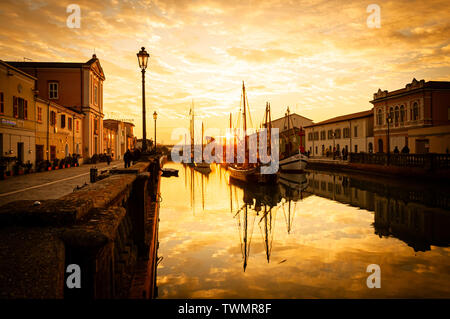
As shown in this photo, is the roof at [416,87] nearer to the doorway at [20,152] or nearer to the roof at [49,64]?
the roof at [49,64]

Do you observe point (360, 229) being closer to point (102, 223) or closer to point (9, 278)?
point (102, 223)

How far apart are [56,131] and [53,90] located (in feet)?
41.6

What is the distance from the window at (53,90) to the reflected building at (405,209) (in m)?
35.4

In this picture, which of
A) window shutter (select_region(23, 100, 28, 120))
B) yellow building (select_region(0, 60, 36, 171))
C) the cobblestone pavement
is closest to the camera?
the cobblestone pavement

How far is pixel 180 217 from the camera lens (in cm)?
1569

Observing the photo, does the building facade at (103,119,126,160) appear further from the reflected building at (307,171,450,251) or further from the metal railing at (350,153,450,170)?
the reflected building at (307,171,450,251)

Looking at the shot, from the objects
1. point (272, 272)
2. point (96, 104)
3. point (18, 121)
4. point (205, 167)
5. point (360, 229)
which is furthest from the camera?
point (205, 167)

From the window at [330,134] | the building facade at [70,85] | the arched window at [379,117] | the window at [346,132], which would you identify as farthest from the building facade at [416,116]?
the building facade at [70,85]

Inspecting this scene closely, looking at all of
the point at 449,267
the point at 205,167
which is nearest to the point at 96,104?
the point at 205,167

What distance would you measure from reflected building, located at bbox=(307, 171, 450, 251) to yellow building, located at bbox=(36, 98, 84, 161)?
984 inches

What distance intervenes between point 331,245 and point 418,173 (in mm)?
21523

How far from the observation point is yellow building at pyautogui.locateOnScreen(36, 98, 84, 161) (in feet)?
91.0

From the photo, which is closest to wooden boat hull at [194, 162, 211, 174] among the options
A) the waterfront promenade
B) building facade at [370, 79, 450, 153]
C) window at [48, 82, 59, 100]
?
the waterfront promenade

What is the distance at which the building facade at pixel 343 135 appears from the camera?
53406 millimetres
